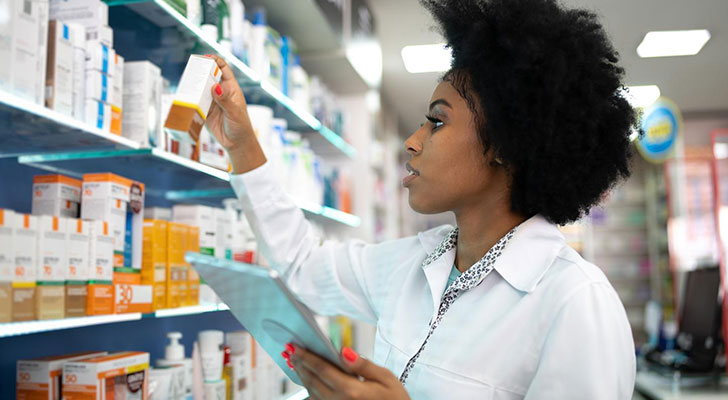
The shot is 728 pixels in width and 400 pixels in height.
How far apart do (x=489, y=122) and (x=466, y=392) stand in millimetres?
616

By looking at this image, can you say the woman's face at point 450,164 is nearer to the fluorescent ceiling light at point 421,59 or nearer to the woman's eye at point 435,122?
the woman's eye at point 435,122

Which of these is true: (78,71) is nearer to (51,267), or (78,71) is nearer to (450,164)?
(51,267)

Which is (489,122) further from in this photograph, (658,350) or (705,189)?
(705,189)

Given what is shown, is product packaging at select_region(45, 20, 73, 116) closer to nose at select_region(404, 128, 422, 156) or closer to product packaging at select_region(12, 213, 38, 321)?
product packaging at select_region(12, 213, 38, 321)

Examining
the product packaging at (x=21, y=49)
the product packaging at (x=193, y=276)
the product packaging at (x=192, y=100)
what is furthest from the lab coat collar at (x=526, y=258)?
the product packaging at (x=21, y=49)

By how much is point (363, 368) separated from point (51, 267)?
2.45 ft

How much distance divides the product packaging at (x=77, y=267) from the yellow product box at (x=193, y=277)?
0.45 meters

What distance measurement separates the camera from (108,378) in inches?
60.2

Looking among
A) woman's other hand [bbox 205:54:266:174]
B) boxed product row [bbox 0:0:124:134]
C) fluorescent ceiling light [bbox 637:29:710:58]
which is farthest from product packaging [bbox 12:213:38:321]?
fluorescent ceiling light [bbox 637:29:710:58]

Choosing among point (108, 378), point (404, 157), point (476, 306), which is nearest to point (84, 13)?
point (108, 378)

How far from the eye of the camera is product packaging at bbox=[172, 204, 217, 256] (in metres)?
2.00

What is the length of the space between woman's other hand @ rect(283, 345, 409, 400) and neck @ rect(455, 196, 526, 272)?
0.50m

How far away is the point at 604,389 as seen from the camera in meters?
1.17

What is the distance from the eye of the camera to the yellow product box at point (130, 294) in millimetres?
1589
